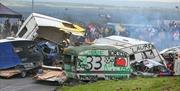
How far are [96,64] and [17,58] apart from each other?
573 centimetres

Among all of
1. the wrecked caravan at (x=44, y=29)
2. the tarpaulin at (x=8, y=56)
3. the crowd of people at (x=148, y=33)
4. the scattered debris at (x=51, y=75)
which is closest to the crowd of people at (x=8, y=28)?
the crowd of people at (x=148, y=33)

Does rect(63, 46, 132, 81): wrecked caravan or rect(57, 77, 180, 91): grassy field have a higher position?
rect(63, 46, 132, 81): wrecked caravan

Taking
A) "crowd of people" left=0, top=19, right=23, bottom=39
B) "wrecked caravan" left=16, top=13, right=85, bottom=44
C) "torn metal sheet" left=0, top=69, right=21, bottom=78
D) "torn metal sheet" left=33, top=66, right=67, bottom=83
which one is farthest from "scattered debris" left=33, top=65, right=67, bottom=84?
"crowd of people" left=0, top=19, right=23, bottom=39

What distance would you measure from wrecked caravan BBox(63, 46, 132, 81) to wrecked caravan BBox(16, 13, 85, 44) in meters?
10.2

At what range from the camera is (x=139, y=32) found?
5097cm

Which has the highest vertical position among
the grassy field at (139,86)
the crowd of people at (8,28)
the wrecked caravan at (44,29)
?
the crowd of people at (8,28)

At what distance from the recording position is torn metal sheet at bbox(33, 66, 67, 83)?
92.8ft

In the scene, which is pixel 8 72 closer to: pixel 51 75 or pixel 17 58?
pixel 17 58

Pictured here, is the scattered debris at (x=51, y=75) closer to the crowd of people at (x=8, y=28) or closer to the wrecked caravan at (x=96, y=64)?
the wrecked caravan at (x=96, y=64)

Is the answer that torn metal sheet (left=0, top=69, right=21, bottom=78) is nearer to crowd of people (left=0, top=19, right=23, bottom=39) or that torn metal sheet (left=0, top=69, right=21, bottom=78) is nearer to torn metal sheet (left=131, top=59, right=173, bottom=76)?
torn metal sheet (left=131, top=59, right=173, bottom=76)

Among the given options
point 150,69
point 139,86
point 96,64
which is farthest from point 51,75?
point 139,86

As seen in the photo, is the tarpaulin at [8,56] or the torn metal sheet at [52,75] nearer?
the torn metal sheet at [52,75]

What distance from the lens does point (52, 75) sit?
29.0 metres

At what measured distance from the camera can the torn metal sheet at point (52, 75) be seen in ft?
92.8
